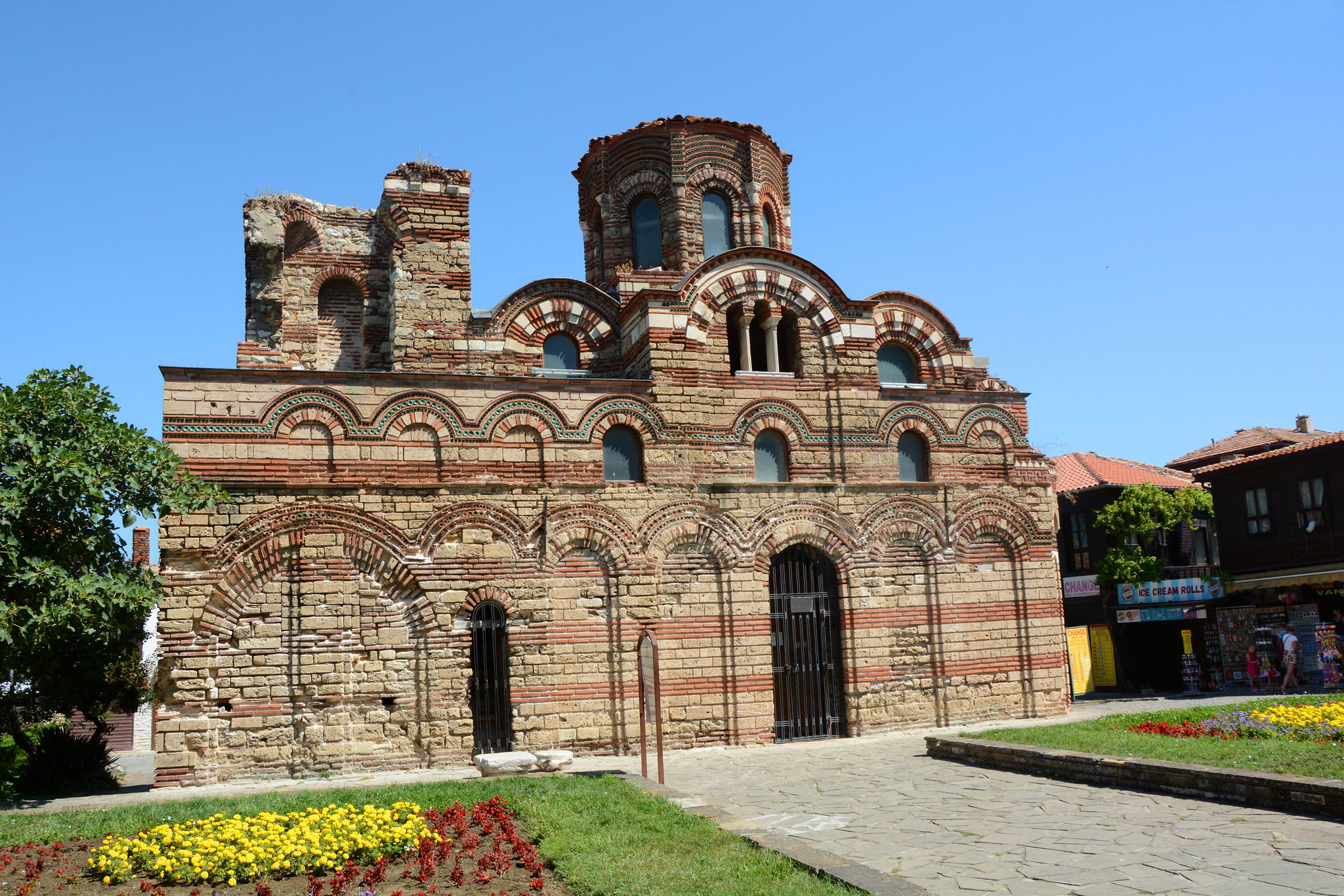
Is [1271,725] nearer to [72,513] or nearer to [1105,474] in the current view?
[72,513]

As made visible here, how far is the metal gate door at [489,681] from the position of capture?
13164mm

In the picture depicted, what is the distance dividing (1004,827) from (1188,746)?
3674 millimetres

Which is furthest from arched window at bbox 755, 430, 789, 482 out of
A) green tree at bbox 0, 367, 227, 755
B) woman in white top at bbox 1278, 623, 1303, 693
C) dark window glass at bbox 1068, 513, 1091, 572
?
dark window glass at bbox 1068, 513, 1091, 572

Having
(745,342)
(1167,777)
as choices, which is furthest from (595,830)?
(745,342)

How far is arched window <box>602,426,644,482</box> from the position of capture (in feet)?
47.4

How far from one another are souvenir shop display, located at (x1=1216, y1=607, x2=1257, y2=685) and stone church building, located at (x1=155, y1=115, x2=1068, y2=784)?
31.0 ft

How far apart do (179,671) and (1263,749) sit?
1163cm

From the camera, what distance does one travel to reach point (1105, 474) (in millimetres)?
29094

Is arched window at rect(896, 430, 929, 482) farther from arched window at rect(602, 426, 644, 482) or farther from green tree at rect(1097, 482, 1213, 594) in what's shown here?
green tree at rect(1097, 482, 1213, 594)

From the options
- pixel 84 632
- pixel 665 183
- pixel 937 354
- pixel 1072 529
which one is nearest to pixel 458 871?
pixel 84 632

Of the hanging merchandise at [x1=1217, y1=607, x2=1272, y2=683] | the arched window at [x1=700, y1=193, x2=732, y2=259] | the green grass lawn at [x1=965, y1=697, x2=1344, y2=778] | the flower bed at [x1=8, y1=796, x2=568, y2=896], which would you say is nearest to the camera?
the flower bed at [x1=8, y1=796, x2=568, y2=896]

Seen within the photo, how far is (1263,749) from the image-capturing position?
9.70 metres

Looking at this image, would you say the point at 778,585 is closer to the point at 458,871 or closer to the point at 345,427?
the point at 345,427

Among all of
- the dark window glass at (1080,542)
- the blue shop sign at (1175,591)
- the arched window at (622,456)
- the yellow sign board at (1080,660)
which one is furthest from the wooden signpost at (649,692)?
the dark window glass at (1080,542)
